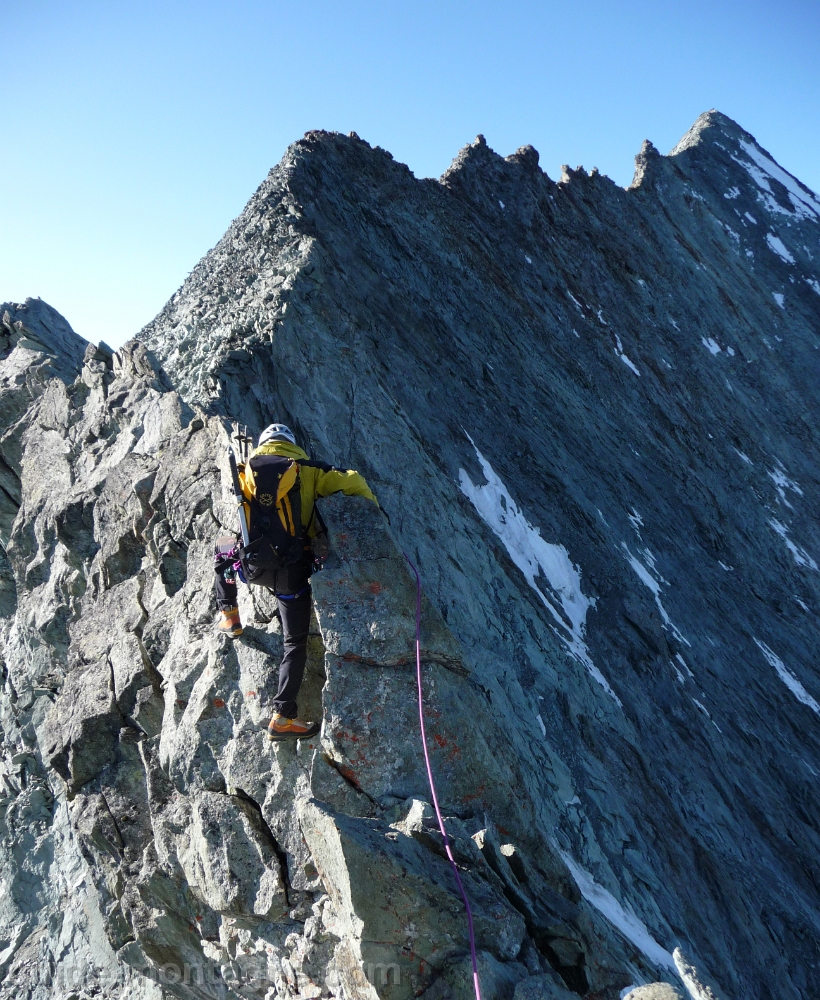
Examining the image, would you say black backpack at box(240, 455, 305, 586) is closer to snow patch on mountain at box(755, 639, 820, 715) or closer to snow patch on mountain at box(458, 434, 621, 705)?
snow patch on mountain at box(458, 434, 621, 705)

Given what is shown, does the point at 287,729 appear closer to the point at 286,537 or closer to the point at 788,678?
the point at 286,537

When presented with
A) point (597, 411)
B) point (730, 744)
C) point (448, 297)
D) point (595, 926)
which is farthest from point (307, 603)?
point (597, 411)


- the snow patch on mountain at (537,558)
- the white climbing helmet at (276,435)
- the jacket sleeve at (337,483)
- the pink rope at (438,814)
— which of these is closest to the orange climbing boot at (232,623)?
the jacket sleeve at (337,483)

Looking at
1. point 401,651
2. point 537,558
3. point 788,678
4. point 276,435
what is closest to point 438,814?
point 401,651

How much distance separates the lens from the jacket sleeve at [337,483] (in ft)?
23.4

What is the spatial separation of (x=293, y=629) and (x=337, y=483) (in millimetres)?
1422

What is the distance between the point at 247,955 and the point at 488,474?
10.3m

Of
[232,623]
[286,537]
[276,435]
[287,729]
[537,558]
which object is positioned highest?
[276,435]

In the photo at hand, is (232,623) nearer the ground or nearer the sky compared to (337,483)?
nearer the ground

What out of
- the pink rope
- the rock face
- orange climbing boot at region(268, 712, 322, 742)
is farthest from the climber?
the pink rope

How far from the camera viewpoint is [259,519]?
6789 mm

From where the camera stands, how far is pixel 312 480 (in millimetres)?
7109

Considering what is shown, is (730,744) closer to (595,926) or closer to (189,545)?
(595,926)

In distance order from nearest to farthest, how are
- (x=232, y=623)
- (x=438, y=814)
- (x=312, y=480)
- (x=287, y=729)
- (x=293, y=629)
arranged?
(x=438, y=814) → (x=287, y=729) → (x=293, y=629) → (x=312, y=480) → (x=232, y=623)
